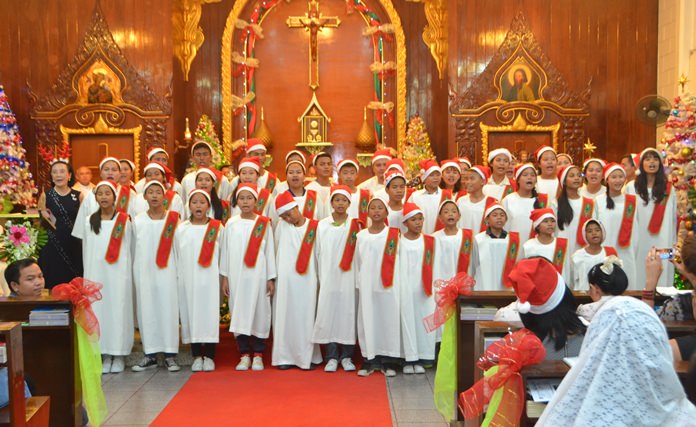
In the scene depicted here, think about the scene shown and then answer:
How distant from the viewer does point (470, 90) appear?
12492mm

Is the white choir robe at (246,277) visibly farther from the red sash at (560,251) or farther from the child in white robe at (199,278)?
the red sash at (560,251)

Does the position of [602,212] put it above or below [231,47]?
below

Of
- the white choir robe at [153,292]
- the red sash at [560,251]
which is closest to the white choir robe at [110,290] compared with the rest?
the white choir robe at [153,292]

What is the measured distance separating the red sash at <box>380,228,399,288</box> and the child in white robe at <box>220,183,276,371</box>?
1.09m

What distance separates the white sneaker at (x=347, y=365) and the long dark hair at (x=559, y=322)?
3591 millimetres

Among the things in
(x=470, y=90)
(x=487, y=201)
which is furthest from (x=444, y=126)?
(x=487, y=201)

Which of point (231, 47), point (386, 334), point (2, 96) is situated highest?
point (231, 47)

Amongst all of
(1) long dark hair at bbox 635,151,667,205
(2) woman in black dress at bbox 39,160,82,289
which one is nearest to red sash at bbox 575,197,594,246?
(1) long dark hair at bbox 635,151,667,205

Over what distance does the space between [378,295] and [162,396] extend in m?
2.11

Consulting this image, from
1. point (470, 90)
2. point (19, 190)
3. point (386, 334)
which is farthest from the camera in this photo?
point (470, 90)

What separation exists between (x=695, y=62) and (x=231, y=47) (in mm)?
7858

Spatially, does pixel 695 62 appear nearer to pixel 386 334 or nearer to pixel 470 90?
pixel 470 90

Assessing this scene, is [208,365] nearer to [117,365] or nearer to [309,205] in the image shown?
[117,365]

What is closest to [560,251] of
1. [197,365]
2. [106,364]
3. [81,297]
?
[197,365]
